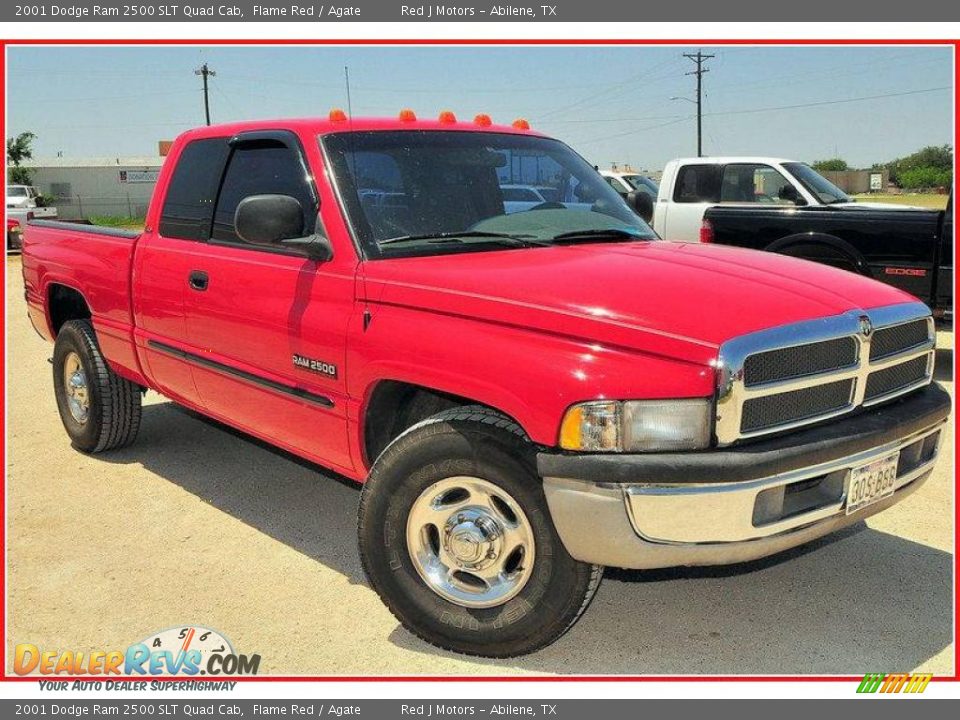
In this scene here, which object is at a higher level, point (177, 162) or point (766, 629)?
point (177, 162)

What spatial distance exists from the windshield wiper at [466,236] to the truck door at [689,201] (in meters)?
7.48

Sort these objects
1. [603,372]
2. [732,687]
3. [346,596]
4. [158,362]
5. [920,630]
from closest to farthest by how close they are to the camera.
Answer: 1. [603,372]
2. [732,687]
3. [920,630]
4. [346,596]
5. [158,362]

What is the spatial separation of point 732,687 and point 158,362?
135 inches

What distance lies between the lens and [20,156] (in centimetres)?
6147

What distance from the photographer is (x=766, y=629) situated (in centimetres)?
353

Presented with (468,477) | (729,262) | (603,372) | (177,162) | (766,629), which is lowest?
(766,629)

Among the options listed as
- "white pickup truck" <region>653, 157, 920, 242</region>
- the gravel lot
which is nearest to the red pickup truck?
the gravel lot

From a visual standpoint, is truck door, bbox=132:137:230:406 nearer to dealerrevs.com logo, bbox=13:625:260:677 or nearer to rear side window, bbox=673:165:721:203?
dealerrevs.com logo, bbox=13:625:260:677

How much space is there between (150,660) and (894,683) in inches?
104

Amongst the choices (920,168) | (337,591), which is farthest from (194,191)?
(920,168)

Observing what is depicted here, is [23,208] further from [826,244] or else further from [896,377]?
[896,377]

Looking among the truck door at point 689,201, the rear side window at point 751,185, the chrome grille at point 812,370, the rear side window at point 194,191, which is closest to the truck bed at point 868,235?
the rear side window at point 751,185

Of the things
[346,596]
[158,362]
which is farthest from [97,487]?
[346,596]

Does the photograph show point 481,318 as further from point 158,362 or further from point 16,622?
point 158,362
